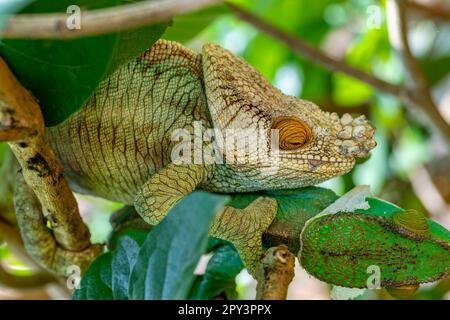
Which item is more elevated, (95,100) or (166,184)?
(95,100)

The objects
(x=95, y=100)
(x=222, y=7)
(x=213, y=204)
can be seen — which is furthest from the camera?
(x=222, y=7)

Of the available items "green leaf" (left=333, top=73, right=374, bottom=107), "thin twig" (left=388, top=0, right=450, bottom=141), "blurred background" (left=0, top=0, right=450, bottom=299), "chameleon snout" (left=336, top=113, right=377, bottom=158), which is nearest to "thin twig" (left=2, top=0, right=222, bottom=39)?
"chameleon snout" (left=336, top=113, right=377, bottom=158)

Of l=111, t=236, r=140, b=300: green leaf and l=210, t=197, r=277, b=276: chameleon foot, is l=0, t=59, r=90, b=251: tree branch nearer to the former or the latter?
l=111, t=236, r=140, b=300: green leaf

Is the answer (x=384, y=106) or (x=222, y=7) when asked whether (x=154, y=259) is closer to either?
(x=222, y=7)

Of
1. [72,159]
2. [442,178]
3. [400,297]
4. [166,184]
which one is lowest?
[400,297]

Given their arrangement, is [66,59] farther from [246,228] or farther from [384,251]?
[384,251]

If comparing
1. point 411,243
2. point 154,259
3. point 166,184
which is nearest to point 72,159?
point 166,184

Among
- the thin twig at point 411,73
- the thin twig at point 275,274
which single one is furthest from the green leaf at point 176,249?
the thin twig at point 411,73

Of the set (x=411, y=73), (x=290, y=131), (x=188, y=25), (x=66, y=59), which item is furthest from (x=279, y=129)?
(x=411, y=73)
